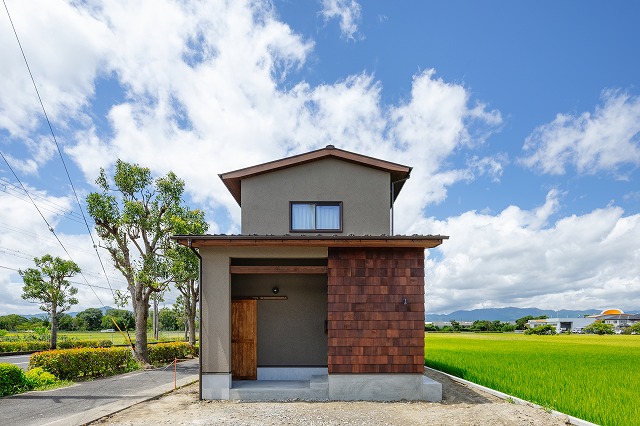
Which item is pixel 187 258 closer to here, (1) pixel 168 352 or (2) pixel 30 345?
(1) pixel 168 352

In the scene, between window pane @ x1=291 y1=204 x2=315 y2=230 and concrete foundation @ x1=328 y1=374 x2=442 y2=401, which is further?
window pane @ x1=291 y1=204 x2=315 y2=230

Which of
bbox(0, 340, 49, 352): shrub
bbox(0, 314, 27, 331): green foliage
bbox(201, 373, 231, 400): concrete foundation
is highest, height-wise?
bbox(201, 373, 231, 400): concrete foundation

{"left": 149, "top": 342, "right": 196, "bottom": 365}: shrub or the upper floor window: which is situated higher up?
the upper floor window

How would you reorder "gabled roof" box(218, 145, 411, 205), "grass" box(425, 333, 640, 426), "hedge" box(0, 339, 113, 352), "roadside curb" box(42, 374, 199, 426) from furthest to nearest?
1. "hedge" box(0, 339, 113, 352)
2. "gabled roof" box(218, 145, 411, 205)
3. "roadside curb" box(42, 374, 199, 426)
4. "grass" box(425, 333, 640, 426)

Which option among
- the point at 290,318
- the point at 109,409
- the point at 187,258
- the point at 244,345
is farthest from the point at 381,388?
the point at 187,258

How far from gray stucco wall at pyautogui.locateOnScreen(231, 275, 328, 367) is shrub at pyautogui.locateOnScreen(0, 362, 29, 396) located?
6.41 meters

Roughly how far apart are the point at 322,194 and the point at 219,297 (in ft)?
15.3

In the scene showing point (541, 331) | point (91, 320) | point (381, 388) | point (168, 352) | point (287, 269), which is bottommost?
point (91, 320)

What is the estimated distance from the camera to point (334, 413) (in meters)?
9.70

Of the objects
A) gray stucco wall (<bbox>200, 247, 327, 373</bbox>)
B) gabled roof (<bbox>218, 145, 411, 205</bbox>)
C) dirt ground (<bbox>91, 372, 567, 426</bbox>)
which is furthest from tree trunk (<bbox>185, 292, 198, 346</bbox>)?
gray stucco wall (<bbox>200, 247, 327, 373</bbox>)

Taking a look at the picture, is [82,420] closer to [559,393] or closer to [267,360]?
[267,360]

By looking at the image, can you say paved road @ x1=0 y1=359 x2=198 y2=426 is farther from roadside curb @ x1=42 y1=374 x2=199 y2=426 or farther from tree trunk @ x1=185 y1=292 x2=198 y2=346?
tree trunk @ x1=185 y1=292 x2=198 y2=346

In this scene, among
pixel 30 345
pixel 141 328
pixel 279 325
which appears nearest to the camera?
pixel 279 325

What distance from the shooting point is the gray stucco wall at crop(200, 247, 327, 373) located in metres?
11.0
